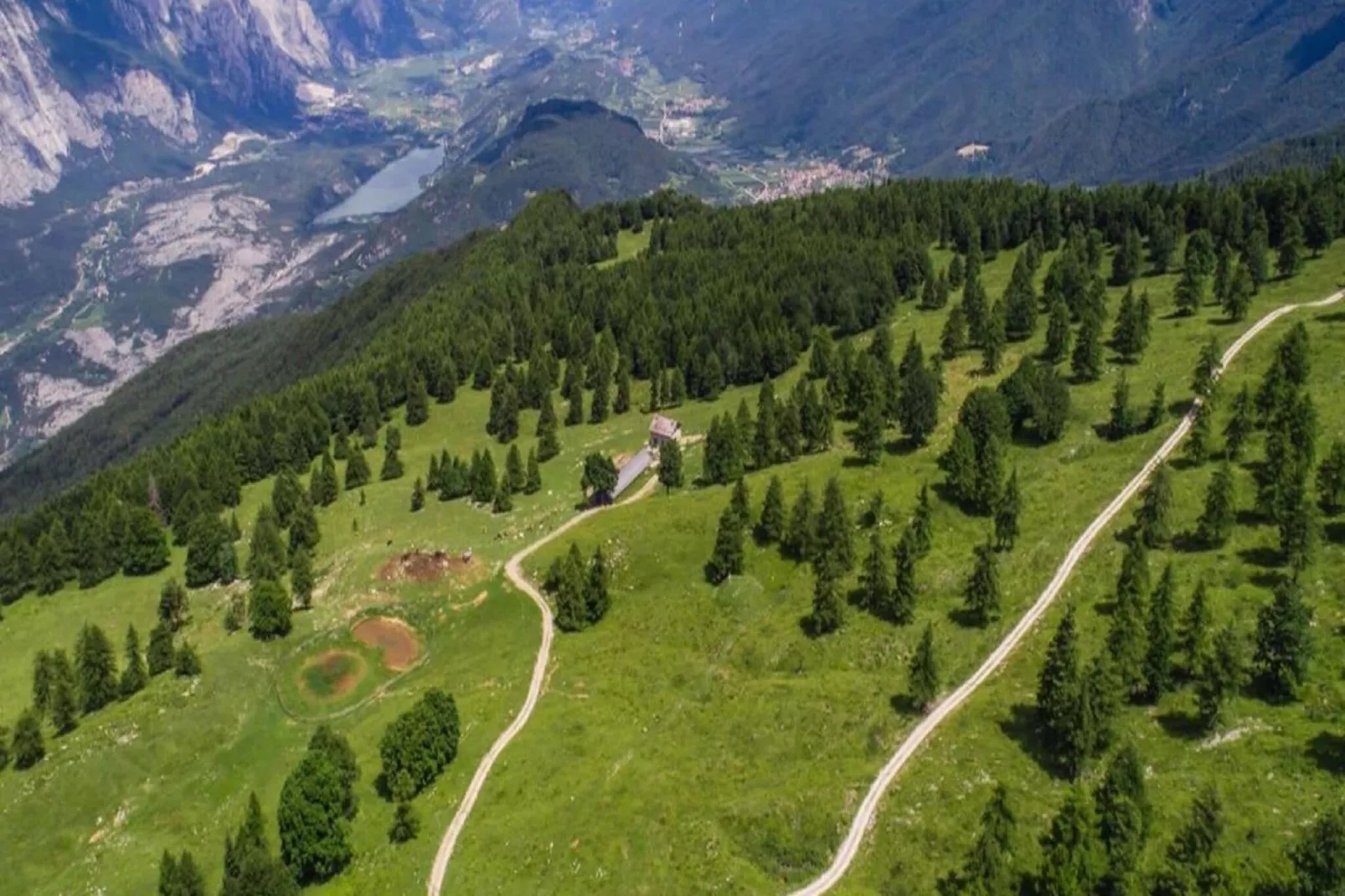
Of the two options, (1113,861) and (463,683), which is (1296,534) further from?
(463,683)

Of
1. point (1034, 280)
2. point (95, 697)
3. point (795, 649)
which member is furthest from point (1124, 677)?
point (1034, 280)

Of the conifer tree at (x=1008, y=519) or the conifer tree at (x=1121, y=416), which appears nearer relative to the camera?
the conifer tree at (x=1008, y=519)

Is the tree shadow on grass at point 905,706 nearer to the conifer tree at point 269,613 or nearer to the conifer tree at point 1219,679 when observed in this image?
the conifer tree at point 1219,679

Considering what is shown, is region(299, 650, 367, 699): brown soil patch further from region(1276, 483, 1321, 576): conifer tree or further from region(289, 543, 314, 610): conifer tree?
region(1276, 483, 1321, 576): conifer tree

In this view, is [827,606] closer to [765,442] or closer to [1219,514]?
[1219,514]

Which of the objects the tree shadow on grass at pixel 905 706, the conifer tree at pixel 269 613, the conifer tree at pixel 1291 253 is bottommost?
the conifer tree at pixel 269 613

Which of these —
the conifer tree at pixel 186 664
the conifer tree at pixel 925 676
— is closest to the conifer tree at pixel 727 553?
the conifer tree at pixel 925 676
